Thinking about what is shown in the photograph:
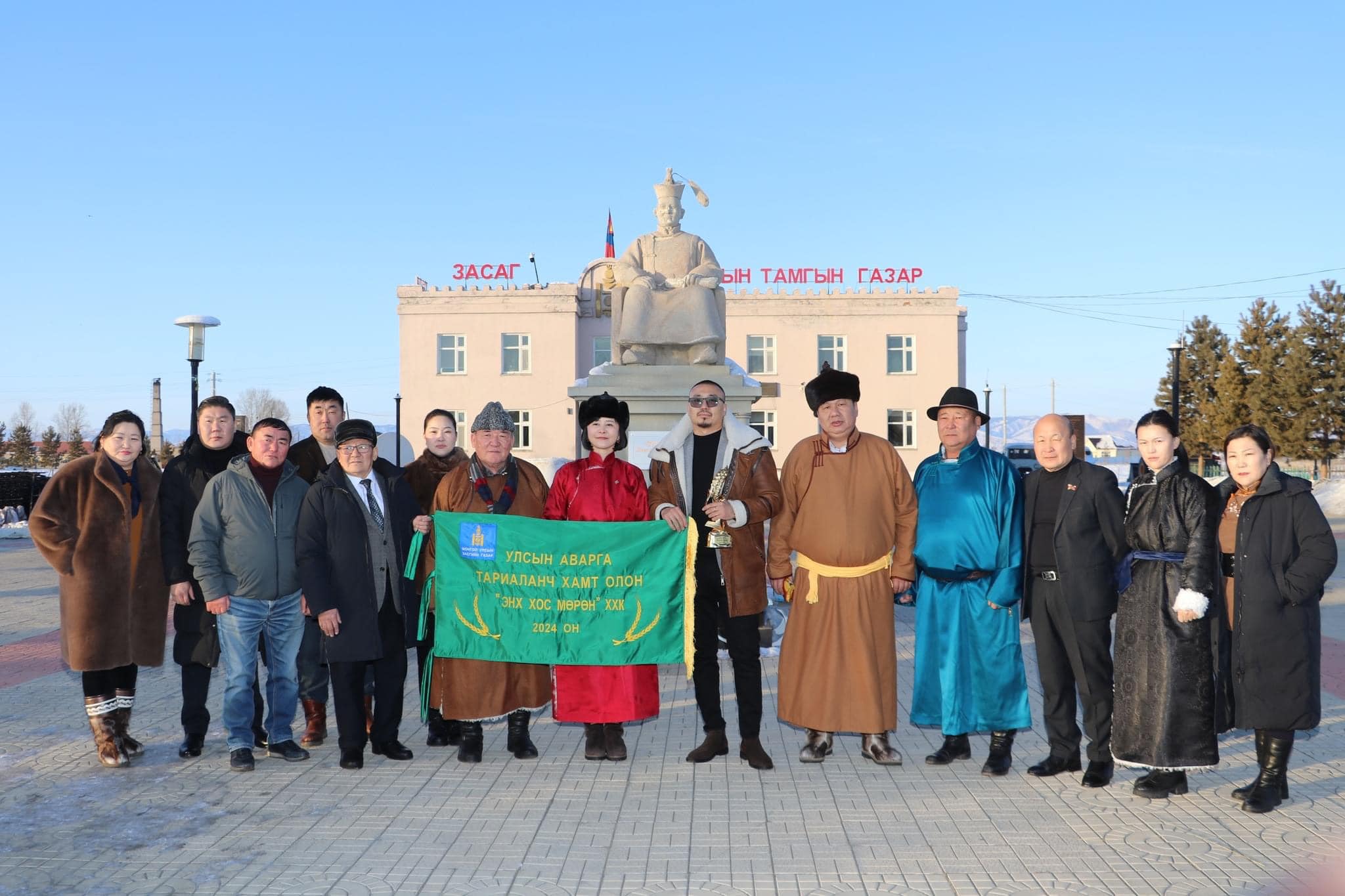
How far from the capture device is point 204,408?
6.24m

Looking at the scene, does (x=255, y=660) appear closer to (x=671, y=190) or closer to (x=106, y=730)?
(x=106, y=730)

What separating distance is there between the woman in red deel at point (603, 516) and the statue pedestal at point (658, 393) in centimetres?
386

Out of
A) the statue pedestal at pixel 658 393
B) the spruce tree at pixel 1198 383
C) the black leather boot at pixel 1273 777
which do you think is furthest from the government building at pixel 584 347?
the black leather boot at pixel 1273 777

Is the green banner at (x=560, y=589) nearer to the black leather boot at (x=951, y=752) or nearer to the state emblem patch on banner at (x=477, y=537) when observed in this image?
the state emblem patch on banner at (x=477, y=537)

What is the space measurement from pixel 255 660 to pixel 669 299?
593 centimetres

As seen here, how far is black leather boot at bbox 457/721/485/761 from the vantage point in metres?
5.99

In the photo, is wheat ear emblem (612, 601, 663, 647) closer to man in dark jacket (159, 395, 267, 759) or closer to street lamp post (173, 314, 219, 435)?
man in dark jacket (159, 395, 267, 759)

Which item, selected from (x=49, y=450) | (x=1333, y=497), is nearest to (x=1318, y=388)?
(x=1333, y=497)

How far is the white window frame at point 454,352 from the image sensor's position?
130 ft

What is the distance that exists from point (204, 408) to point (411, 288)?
113 feet

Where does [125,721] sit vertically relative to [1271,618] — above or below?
below

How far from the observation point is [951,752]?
5996 millimetres

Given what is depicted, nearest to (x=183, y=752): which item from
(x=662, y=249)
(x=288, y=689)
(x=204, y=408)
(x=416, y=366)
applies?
(x=288, y=689)

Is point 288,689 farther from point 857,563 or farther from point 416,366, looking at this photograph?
point 416,366
